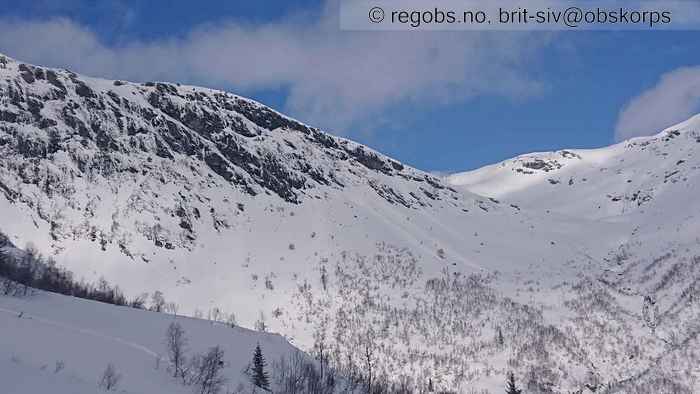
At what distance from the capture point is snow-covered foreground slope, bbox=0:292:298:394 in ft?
119

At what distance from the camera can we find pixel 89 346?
4888 centimetres

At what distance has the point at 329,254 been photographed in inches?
7653

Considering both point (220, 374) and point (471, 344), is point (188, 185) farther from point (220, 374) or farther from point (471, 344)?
point (220, 374)

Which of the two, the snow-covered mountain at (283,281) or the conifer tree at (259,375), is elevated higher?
the snow-covered mountain at (283,281)

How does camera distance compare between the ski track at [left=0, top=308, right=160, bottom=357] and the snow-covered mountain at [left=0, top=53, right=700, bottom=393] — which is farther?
the snow-covered mountain at [left=0, top=53, right=700, bottom=393]

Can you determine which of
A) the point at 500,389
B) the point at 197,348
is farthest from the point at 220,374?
the point at 500,389

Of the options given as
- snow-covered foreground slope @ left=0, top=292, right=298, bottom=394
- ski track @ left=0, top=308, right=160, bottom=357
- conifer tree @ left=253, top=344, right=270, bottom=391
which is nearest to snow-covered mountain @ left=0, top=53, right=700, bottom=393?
snow-covered foreground slope @ left=0, top=292, right=298, bottom=394

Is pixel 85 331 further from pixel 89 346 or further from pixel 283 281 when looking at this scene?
pixel 283 281

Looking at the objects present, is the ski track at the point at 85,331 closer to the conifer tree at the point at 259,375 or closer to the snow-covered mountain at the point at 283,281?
the conifer tree at the point at 259,375

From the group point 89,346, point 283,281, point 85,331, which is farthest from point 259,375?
point 283,281

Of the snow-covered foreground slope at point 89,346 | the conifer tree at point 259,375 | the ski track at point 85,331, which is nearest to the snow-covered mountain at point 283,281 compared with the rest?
the snow-covered foreground slope at point 89,346

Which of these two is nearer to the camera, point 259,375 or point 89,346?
point 89,346

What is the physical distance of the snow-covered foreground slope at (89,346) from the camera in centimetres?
3641

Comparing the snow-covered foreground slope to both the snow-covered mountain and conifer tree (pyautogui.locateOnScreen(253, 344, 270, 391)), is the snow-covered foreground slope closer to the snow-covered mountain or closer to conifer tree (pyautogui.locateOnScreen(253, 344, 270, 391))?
conifer tree (pyautogui.locateOnScreen(253, 344, 270, 391))
